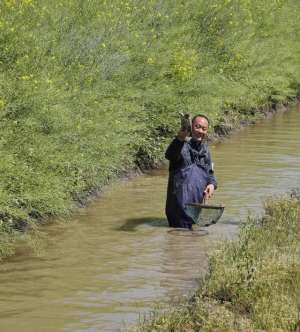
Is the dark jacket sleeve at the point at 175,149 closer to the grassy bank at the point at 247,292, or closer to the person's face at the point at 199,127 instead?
the person's face at the point at 199,127

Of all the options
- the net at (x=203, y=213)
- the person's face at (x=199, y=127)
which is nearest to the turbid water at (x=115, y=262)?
the net at (x=203, y=213)

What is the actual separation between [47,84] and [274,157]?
9379 mm

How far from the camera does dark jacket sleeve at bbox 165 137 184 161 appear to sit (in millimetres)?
11453

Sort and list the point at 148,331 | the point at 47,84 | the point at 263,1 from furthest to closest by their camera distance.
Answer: the point at 263,1
the point at 47,84
the point at 148,331

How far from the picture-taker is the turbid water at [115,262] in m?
8.24

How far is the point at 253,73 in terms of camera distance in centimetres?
2680

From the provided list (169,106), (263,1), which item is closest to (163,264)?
(169,106)

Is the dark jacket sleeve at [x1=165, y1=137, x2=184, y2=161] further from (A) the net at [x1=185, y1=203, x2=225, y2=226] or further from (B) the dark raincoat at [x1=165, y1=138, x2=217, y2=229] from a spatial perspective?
(A) the net at [x1=185, y1=203, x2=225, y2=226]

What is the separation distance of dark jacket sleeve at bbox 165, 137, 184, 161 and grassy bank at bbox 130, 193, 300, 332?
68.0 inches

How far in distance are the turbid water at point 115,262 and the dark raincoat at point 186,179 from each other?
11.6 inches

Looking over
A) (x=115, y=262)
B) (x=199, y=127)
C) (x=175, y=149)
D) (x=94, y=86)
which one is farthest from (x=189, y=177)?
(x=94, y=86)

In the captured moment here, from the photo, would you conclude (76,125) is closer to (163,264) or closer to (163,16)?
(163,264)

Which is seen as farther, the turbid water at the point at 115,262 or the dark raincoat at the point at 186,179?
the dark raincoat at the point at 186,179

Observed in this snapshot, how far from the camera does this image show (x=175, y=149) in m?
11.6
